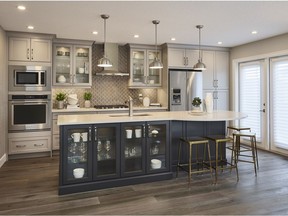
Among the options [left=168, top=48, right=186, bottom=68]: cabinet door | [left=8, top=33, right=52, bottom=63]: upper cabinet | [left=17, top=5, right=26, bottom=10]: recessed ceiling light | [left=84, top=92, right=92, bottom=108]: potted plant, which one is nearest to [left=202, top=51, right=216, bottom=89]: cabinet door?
[left=168, top=48, right=186, bottom=68]: cabinet door

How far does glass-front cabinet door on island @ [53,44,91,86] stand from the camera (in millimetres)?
5480

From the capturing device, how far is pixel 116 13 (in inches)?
148

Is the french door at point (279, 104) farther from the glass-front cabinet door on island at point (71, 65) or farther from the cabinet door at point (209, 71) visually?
the glass-front cabinet door on island at point (71, 65)

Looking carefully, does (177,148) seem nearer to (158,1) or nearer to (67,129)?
(67,129)

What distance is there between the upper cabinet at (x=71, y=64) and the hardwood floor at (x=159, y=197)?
7.55 feet

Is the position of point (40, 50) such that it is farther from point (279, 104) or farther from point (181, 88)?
point (279, 104)

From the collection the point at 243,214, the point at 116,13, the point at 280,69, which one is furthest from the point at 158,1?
the point at 280,69

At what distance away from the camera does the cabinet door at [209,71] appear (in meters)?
6.42

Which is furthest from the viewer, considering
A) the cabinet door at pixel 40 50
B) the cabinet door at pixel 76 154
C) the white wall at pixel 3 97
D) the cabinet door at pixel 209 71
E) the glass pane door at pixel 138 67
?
the cabinet door at pixel 209 71

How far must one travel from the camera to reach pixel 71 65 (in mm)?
5562

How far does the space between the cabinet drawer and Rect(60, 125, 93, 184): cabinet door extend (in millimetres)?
2132

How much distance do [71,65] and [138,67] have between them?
5.46ft

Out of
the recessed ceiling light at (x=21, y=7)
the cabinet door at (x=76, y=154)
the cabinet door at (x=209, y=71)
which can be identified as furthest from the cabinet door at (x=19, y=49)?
the cabinet door at (x=209, y=71)

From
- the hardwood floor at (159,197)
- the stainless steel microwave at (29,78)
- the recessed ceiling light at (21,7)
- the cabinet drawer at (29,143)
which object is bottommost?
the hardwood floor at (159,197)
